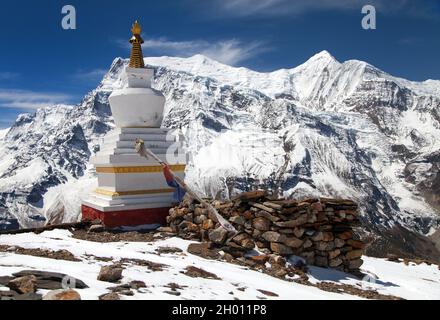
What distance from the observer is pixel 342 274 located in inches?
424

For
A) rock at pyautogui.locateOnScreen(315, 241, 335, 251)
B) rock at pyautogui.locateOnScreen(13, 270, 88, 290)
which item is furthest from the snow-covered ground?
rock at pyautogui.locateOnScreen(315, 241, 335, 251)

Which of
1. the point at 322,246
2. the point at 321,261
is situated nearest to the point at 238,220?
the point at 322,246

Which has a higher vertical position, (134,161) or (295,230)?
(134,161)

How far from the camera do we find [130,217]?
46.6 feet

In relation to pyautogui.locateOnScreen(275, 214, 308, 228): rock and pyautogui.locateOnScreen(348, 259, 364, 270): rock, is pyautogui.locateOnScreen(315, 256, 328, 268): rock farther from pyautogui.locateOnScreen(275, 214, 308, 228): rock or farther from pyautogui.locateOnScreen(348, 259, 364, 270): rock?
pyautogui.locateOnScreen(275, 214, 308, 228): rock

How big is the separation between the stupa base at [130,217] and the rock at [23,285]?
7.49 metres

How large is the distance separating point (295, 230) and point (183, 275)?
11.5 ft

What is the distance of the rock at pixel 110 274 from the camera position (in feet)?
24.1

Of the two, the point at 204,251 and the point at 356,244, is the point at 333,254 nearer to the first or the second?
the point at 356,244

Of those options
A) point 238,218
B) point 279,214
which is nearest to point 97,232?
point 238,218

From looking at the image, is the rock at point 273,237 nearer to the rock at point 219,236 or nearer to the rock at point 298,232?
the rock at point 298,232

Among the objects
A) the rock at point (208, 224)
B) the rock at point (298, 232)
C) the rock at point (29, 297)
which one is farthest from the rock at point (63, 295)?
the rock at point (208, 224)
